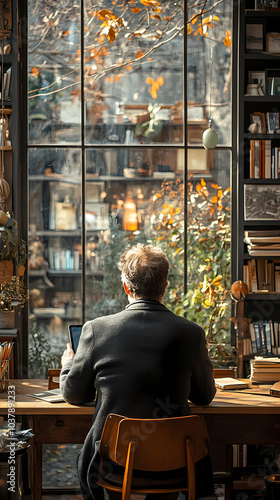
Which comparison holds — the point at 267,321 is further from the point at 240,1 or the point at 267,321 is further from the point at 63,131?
the point at 240,1

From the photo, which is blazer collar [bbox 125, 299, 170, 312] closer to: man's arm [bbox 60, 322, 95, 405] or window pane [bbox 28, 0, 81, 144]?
man's arm [bbox 60, 322, 95, 405]

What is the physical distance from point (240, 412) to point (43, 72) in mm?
2956

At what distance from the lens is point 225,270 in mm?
5145

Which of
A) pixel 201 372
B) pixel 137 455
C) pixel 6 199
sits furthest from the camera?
pixel 6 199

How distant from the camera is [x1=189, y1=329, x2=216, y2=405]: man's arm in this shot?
3020mm

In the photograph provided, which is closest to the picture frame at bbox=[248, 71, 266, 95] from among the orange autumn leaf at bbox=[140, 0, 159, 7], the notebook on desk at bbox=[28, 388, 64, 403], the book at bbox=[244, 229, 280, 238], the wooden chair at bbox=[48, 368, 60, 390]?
the orange autumn leaf at bbox=[140, 0, 159, 7]

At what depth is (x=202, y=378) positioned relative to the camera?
3062 mm

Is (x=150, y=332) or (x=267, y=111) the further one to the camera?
(x=267, y=111)

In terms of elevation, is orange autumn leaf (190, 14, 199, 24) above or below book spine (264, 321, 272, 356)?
above

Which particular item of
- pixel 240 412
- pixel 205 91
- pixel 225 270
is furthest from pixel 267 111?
pixel 240 412

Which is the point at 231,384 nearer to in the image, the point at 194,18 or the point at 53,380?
the point at 53,380

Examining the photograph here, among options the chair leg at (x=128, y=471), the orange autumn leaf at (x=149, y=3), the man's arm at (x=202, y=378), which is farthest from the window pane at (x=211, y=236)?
the chair leg at (x=128, y=471)

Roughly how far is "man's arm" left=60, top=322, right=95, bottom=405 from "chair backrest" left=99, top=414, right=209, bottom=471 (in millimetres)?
280

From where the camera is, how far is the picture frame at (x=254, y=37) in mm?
5008
